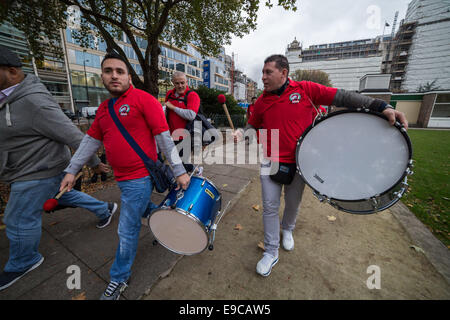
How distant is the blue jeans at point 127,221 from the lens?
186cm

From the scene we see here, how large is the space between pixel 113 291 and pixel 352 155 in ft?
8.68

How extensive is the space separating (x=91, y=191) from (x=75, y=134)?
2.89 m

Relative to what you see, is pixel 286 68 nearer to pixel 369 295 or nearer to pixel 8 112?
pixel 369 295

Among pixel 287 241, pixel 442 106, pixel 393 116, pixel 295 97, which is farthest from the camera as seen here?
pixel 442 106

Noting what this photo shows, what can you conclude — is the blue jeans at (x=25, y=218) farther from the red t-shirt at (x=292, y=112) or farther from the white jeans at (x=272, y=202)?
the red t-shirt at (x=292, y=112)

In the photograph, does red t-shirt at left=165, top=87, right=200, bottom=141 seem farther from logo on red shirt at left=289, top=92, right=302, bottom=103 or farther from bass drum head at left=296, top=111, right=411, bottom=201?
bass drum head at left=296, top=111, right=411, bottom=201

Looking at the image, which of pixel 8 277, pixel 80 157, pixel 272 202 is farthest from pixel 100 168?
pixel 272 202

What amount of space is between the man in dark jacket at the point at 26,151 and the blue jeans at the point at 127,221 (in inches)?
27.2

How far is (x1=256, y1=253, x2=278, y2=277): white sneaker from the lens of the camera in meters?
2.13

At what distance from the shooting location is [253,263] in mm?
2336

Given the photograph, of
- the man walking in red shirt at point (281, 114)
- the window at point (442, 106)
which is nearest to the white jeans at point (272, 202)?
the man walking in red shirt at point (281, 114)

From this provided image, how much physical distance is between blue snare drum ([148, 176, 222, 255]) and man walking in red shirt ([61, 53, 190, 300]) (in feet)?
0.50

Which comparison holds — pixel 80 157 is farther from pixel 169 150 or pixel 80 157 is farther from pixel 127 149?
pixel 169 150

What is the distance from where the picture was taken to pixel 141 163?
1875 millimetres
